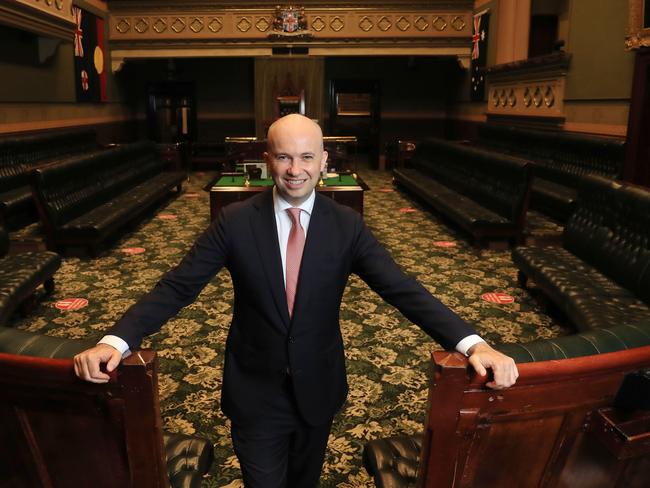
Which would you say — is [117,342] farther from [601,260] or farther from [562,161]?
[562,161]

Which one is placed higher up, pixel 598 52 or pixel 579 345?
pixel 598 52

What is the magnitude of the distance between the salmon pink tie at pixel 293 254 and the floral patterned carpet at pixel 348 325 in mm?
1199

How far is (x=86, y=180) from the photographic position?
6.75m

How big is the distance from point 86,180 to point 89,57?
5921 mm

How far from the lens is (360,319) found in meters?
4.35

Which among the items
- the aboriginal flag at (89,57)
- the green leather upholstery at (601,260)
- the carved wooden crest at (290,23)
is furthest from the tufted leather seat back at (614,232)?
the aboriginal flag at (89,57)

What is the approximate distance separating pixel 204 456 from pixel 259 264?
0.84 m

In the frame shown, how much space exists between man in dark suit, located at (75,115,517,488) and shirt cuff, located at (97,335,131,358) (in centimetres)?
13

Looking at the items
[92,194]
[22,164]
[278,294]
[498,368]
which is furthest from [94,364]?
[22,164]

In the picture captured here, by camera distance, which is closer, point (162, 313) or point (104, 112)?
point (162, 313)

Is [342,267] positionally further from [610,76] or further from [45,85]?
[45,85]

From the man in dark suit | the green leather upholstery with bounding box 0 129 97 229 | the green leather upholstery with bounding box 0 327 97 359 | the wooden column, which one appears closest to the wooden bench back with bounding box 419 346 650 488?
the man in dark suit

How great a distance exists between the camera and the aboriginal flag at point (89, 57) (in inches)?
428

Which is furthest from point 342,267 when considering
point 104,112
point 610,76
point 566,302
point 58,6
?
point 104,112
